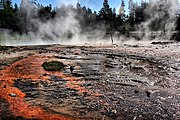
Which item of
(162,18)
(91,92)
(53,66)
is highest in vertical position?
(162,18)

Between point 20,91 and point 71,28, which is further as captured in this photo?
point 71,28

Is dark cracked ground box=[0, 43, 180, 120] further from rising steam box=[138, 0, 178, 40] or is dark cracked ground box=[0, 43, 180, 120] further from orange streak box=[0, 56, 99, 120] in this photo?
rising steam box=[138, 0, 178, 40]

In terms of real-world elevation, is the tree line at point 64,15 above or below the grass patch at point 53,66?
above

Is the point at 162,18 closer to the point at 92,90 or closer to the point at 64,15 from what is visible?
the point at 64,15

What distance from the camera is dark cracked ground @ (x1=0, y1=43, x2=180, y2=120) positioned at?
10445mm

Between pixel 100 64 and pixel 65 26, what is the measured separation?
150 feet

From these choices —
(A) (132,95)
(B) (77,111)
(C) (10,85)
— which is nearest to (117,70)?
(A) (132,95)

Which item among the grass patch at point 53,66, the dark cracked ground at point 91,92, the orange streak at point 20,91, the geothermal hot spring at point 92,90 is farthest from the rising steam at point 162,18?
the orange streak at point 20,91

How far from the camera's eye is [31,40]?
60.2 m

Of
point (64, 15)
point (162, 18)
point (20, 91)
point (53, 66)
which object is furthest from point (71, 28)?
point (20, 91)

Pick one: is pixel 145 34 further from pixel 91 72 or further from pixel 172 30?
pixel 91 72

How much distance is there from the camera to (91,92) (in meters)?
13.3

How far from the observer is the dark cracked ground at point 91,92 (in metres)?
10.4

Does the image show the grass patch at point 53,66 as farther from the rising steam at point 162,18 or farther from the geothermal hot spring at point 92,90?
the rising steam at point 162,18
